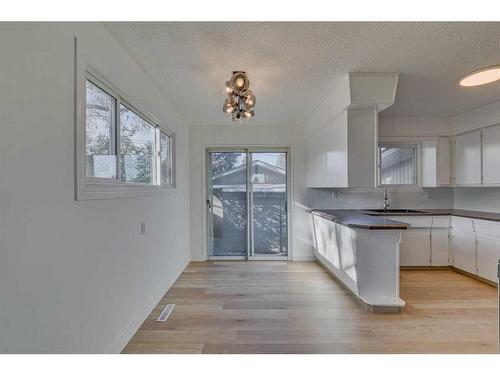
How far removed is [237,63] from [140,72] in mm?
961

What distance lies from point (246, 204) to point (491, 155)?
370 centimetres

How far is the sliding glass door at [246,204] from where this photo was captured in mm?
4809

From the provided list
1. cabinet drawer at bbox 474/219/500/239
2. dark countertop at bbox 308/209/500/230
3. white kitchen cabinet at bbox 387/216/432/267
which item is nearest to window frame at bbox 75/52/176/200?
dark countertop at bbox 308/209/500/230

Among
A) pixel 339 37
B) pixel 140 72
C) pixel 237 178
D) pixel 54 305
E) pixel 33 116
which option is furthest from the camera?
pixel 237 178

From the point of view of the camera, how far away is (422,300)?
298 centimetres

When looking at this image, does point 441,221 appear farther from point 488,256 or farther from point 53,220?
point 53,220

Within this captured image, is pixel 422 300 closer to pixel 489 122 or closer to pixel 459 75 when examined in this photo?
pixel 459 75

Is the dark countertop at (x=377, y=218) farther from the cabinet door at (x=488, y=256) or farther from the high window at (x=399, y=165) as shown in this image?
the high window at (x=399, y=165)

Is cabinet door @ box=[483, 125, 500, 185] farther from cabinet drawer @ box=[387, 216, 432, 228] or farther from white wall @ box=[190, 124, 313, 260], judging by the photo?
white wall @ box=[190, 124, 313, 260]

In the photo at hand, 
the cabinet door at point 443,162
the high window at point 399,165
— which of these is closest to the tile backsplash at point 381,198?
the high window at point 399,165

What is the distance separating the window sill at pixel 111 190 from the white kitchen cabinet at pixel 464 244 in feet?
13.8

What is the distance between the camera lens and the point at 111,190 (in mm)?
1974
